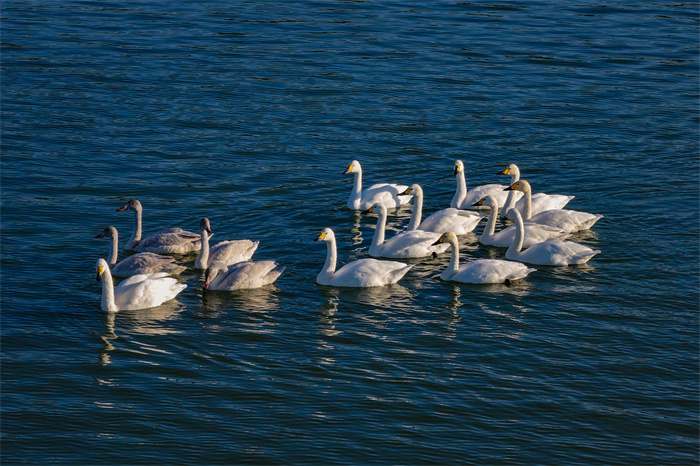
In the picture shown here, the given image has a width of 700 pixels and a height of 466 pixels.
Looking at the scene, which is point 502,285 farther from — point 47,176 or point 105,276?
point 47,176

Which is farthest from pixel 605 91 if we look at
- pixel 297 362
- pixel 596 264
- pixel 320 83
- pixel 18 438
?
pixel 18 438

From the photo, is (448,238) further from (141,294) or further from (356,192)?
(141,294)

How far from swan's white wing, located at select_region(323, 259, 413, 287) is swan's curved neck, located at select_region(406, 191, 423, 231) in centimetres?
287

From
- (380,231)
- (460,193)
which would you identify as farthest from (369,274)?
(460,193)

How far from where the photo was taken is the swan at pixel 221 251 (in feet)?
61.6

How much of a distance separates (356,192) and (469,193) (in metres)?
2.35

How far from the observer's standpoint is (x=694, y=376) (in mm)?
14961

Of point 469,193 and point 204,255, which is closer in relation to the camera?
point 204,255

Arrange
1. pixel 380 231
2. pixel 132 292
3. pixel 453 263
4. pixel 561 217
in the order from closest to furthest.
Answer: pixel 132 292 < pixel 453 263 < pixel 380 231 < pixel 561 217

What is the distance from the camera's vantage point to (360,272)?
59.1ft

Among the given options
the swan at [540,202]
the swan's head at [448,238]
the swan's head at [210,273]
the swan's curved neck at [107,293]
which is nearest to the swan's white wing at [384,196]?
the swan at [540,202]

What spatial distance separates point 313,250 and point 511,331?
4.97m

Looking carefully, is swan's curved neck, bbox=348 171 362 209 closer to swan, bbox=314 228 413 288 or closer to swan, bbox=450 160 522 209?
swan, bbox=450 160 522 209

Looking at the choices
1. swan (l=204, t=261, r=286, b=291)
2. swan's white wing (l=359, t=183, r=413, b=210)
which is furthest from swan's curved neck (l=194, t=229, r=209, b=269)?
swan's white wing (l=359, t=183, r=413, b=210)
